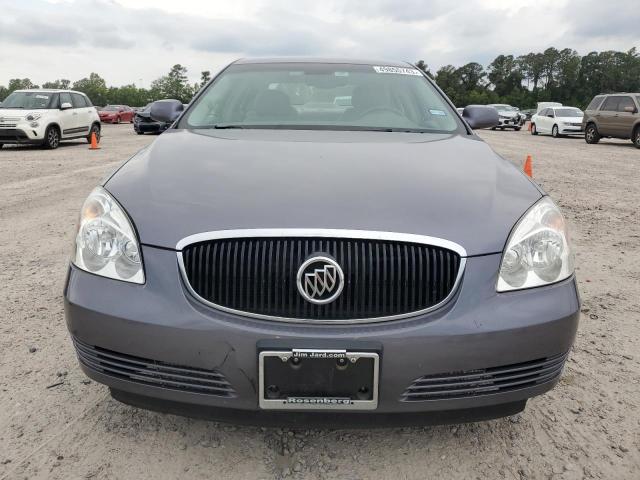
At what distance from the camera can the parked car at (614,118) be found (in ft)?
56.5

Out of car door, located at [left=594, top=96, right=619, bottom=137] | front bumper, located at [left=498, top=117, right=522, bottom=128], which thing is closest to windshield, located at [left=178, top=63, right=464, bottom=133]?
car door, located at [left=594, top=96, right=619, bottom=137]

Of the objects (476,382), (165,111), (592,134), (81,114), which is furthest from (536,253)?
(592,134)

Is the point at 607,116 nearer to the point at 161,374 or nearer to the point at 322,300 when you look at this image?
the point at 322,300

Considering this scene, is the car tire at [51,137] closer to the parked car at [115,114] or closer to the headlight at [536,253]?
the headlight at [536,253]

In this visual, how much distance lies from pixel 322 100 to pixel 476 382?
6.41 ft

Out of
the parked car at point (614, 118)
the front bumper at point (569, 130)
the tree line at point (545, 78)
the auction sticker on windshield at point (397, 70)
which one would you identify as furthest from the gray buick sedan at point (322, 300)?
the tree line at point (545, 78)

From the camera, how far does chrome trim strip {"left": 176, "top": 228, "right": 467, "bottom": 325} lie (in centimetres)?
174

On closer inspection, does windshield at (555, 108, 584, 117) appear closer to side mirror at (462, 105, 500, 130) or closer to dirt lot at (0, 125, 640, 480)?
side mirror at (462, 105, 500, 130)

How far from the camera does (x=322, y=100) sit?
3.22m

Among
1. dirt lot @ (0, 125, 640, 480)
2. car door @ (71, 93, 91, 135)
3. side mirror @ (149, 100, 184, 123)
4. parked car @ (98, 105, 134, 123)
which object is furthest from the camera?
parked car @ (98, 105, 134, 123)

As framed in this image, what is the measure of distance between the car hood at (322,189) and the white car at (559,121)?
75.5ft

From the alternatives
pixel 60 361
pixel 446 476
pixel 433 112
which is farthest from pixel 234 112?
pixel 446 476

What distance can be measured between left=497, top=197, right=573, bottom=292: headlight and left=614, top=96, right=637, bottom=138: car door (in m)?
17.8

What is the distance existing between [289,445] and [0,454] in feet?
3.32
